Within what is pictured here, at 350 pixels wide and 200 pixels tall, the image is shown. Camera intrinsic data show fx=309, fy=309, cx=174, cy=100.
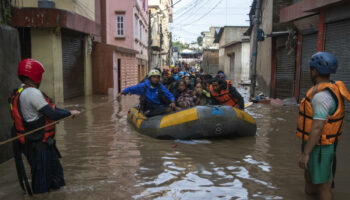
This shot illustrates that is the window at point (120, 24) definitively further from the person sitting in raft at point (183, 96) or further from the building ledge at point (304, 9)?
the person sitting in raft at point (183, 96)

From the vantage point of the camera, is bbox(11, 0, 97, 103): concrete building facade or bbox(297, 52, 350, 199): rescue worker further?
bbox(11, 0, 97, 103): concrete building facade

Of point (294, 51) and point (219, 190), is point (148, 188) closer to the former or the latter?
point (219, 190)

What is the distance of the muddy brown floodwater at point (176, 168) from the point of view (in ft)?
12.9

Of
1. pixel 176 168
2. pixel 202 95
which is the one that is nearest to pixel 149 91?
pixel 202 95

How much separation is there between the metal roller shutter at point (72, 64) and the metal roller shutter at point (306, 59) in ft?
33.3

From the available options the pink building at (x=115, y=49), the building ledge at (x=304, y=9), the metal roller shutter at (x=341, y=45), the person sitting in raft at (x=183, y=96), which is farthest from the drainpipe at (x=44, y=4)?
the metal roller shutter at (x=341, y=45)

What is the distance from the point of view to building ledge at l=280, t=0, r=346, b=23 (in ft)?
31.1

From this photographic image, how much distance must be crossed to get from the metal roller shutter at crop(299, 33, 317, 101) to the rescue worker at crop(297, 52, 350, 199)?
9.57m

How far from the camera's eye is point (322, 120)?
2.82m

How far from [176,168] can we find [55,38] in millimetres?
9622

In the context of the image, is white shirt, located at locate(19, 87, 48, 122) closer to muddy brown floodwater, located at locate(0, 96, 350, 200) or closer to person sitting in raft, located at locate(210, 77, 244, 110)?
muddy brown floodwater, located at locate(0, 96, 350, 200)

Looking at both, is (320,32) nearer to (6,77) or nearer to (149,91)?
(149,91)

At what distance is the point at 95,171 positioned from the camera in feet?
15.5

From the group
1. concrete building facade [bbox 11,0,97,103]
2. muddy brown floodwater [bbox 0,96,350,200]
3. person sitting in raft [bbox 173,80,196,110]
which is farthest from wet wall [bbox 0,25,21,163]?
concrete building facade [bbox 11,0,97,103]
